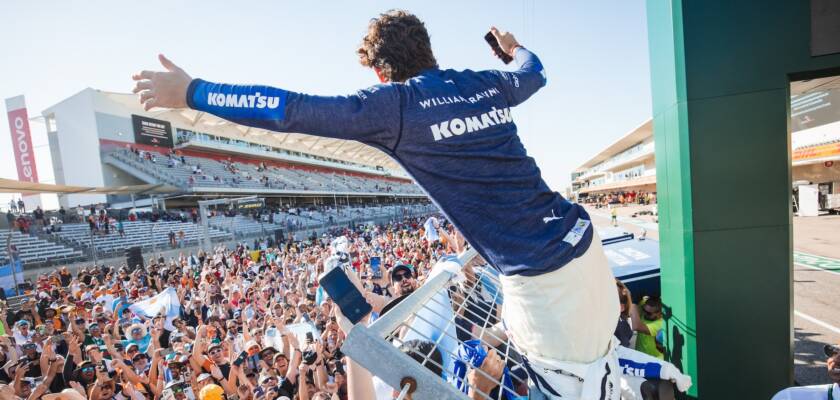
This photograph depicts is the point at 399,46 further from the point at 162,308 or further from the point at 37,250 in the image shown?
the point at 37,250

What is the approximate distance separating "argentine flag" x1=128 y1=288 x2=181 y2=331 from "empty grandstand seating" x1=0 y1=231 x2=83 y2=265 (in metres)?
11.2

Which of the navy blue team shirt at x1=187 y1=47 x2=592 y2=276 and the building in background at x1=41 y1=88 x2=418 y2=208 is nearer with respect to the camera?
the navy blue team shirt at x1=187 y1=47 x2=592 y2=276

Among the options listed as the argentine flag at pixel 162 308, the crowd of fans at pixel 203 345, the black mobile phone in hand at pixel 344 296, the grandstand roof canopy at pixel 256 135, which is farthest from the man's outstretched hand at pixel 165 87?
the grandstand roof canopy at pixel 256 135

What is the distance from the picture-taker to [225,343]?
249 inches

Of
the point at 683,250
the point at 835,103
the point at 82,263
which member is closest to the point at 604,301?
the point at 683,250

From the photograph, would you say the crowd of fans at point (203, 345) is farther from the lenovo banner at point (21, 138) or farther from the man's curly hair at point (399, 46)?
the lenovo banner at point (21, 138)

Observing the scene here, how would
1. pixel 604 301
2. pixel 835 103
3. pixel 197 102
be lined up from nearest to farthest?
pixel 197 102
pixel 604 301
pixel 835 103

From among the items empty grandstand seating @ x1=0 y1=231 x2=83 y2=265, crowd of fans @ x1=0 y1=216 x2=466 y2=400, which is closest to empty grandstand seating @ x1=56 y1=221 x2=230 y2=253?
empty grandstand seating @ x1=0 y1=231 x2=83 y2=265

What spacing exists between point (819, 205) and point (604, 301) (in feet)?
113

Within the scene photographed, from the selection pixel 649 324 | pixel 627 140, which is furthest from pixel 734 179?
pixel 627 140

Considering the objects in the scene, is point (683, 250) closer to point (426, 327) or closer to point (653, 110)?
point (653, 110)

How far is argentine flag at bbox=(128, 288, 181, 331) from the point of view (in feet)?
27.7

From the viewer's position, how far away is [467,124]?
50.1 inches

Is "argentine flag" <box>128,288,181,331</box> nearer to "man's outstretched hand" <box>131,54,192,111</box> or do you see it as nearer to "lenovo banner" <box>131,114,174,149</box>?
"man's outstretched hand" <box>131,54,192,111</box>
